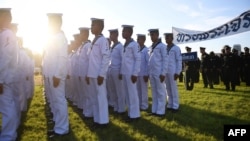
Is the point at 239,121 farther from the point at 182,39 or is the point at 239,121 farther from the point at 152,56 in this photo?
the point at 182,39

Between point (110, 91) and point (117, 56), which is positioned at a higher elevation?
point (117, 56)

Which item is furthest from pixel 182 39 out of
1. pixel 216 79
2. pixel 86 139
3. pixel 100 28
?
pixel 86 139

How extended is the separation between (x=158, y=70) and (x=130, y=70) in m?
1.06

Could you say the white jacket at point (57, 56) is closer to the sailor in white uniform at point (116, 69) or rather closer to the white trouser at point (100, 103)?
the white trouser at point (100, 103)

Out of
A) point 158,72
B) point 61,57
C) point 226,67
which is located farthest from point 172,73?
point 226,67

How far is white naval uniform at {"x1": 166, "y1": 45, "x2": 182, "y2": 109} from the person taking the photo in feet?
32.3

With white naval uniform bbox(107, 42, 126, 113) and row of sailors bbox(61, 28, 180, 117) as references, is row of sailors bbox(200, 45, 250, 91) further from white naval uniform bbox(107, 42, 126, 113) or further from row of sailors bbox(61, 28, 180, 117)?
white naval uniform bbox(107, 42, 126, 113)

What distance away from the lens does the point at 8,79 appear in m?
6.21

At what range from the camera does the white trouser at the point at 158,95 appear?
8969mm

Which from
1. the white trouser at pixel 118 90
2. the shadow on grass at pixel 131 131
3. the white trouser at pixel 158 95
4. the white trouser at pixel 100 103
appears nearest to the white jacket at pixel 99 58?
the white trouser at pixel 100 103

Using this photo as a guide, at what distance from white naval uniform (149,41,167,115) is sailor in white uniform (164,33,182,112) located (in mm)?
842

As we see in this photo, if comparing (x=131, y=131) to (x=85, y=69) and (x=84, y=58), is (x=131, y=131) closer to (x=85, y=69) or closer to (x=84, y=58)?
(x=85, y=69)

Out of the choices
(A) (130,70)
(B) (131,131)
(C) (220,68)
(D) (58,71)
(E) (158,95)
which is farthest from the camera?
(C) (220,68)

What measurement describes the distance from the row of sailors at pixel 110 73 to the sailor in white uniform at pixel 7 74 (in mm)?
801
